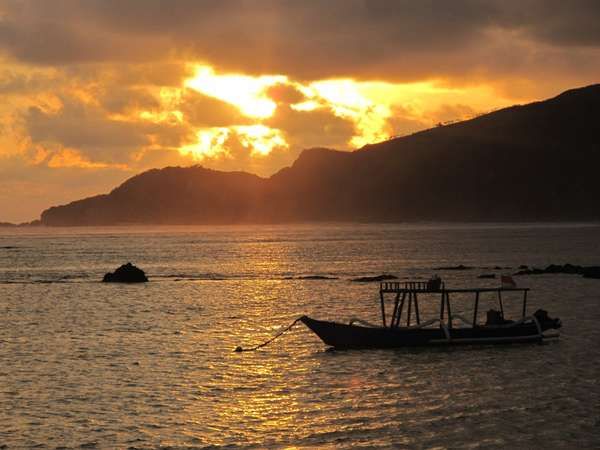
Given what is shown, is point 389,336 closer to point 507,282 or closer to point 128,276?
point 507,282

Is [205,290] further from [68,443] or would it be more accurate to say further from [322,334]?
[68,443]

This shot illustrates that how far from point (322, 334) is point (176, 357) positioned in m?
7.36

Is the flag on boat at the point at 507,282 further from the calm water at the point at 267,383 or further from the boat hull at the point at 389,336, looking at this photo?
the calm water at the point at 267,383

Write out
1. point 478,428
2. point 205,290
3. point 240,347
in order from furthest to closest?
point 205,290 → point 240,347 → point 478,428

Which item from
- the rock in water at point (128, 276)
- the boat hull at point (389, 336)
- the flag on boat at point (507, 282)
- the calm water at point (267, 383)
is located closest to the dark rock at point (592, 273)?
the calm water at point (267, 383)

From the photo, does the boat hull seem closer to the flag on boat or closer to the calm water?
the calm water

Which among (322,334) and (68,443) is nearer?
(68,443)

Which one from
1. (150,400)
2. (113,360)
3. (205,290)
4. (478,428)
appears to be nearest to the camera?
(478,428)

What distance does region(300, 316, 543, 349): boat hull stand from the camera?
134ft

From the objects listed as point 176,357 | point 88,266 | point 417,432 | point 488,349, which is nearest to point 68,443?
point 417,432

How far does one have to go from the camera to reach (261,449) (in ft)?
77.4

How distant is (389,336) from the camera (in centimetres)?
4088

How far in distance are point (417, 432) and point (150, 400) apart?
411 inches

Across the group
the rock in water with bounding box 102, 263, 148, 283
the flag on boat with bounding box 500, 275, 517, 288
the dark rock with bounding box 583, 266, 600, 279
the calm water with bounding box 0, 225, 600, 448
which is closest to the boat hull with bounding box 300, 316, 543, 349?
the calm water with bounding box 0, 225, 600, 448
